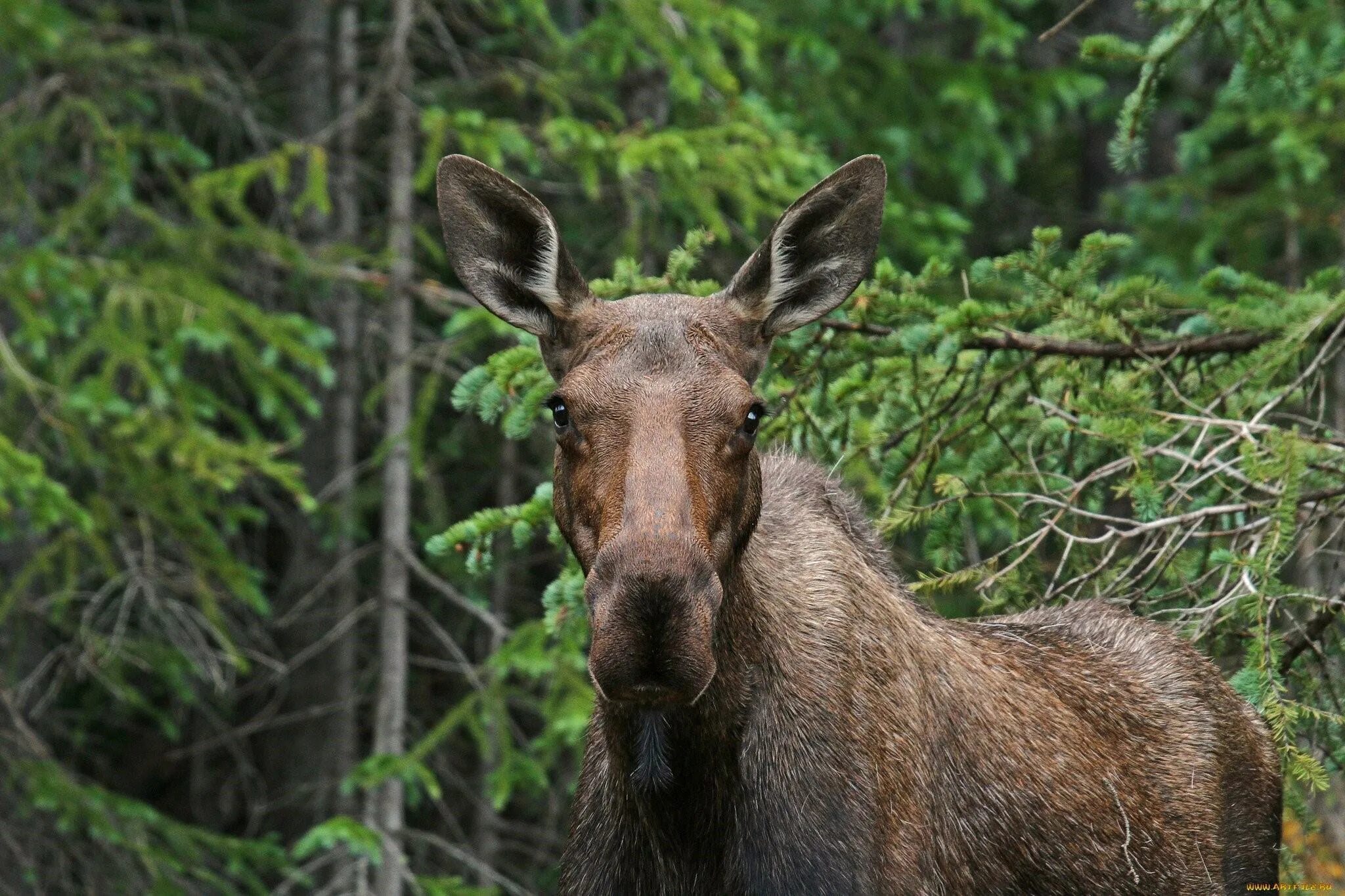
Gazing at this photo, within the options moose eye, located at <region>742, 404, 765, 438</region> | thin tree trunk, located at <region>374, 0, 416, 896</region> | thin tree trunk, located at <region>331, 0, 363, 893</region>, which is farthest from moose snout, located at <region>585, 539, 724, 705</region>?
thin tree trunk, located at <region>331, 0, 363, 893</region>

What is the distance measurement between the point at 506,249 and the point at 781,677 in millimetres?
1673

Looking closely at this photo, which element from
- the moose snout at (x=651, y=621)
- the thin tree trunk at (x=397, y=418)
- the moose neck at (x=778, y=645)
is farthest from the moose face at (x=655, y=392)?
the thin tree trunk at (x=397, y=418)

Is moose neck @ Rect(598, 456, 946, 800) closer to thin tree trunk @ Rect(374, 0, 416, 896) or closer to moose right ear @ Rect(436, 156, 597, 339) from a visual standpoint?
moose right ear @ Rect(436, 156, 597, 339)

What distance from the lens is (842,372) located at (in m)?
7.48

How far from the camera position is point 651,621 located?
13.9 feet

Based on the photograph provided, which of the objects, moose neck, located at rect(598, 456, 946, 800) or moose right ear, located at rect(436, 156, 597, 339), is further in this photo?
moose right ear, located at rect(436, 156, 597, 339)

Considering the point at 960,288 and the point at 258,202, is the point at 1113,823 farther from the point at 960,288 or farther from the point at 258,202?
the point at 258,202

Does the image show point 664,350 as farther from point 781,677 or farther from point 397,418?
point 397,418

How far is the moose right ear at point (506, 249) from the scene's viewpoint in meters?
5.29

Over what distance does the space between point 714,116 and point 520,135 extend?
5.22ft

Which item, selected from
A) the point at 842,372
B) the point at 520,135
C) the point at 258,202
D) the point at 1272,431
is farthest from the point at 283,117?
the point at 1272,431

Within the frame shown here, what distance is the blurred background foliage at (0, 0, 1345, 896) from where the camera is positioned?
687 cm

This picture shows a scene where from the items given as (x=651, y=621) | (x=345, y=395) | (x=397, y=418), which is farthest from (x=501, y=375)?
(x=345, y=395)

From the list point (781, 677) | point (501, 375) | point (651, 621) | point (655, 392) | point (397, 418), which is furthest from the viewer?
point (397, 418)
